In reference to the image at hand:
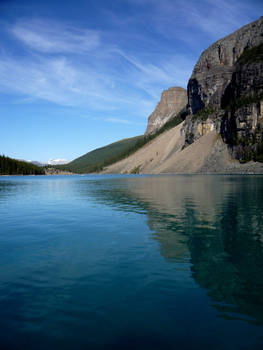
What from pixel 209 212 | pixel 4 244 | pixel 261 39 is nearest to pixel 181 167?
pixel 261 39

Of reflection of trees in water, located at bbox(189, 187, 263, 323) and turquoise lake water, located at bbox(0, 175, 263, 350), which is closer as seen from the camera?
turquoise lake water, located at bbox(0, 175, 263, 350)

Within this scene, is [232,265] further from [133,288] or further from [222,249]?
[133,288]

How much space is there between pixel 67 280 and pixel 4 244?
25.4ft

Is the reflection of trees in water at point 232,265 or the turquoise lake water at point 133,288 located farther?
the reflection of trees in water at point 232,265

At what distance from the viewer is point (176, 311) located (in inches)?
324

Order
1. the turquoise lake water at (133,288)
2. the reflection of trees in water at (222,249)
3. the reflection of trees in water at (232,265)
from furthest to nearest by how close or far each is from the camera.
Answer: the reflection of trees in water at (222,249)
the reflection of trees in water at (232,265)
the turquoise lake water at (133,288)

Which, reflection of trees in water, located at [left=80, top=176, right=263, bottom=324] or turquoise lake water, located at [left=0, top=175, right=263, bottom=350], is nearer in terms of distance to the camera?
turquoise lake water, located at [left=0, top=175, right=263, bottom=350]

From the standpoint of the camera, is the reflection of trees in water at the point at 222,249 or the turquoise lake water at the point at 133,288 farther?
the reflection of trees in water at the point at 222,249

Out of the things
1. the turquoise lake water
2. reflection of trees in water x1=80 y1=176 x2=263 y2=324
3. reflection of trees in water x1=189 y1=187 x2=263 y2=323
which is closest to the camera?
the turquoise lake water

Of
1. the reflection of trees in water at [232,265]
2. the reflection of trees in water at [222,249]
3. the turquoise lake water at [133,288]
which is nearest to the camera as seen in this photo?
the turquoise lake water at [133,288]

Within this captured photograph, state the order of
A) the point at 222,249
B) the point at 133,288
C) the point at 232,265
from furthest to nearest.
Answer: the point at 222,249, the point at 232,265, the point at 133,288

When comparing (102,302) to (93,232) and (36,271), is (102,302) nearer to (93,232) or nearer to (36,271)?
(36,271)

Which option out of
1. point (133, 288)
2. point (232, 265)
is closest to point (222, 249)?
point (232, 265)

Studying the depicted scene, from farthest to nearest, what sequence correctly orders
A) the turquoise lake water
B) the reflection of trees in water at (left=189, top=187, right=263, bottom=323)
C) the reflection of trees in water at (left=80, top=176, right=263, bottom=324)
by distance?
the reflection of trees in water at (left=80, top=176, right=263, bottom=324) → the reflection of trees in water at (left=189, top=187, right=263, bottom=323) → the turquoise lake water
